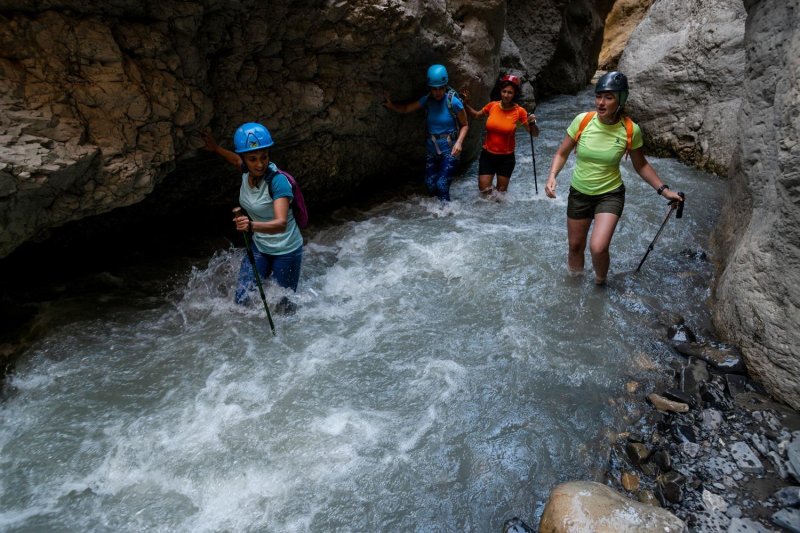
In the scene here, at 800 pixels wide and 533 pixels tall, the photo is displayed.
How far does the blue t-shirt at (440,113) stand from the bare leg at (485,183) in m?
0.99

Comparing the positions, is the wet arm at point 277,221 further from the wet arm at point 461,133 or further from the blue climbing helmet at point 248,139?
the wet arm at point 461,133

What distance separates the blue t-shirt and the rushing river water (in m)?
2.14

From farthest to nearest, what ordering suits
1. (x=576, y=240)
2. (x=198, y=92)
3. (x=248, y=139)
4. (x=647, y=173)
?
(x=576, y=240) → (x=647, y=173) → (x=198, y=92) → (x=248, y=139)

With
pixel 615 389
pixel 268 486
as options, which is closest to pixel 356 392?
pixel 268 486

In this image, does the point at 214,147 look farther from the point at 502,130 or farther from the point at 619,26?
the point at 619,26

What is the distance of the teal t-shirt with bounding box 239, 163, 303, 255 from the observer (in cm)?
474

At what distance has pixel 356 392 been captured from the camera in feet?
15.2

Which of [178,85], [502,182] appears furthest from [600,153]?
[178,85]

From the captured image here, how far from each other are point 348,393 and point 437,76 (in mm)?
4887

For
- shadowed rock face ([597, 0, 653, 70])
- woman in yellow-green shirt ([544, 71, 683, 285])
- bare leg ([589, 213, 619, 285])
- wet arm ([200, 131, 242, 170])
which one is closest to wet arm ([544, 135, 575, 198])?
woman in yellow-green shirt ([544, 71, 683, 285])

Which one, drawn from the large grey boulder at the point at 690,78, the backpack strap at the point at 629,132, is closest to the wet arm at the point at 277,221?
the backpack strap at the point at 629,132

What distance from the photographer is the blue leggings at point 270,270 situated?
5.20 metres

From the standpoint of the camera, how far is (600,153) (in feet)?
17.1

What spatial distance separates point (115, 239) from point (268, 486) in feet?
14.1
